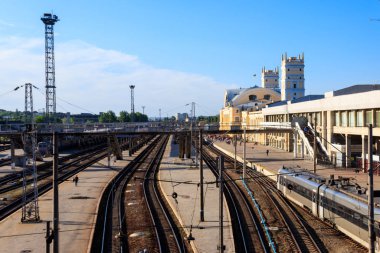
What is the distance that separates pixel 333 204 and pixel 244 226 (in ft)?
16.3

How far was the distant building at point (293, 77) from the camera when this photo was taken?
362 ft

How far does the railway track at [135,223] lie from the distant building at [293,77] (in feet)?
256

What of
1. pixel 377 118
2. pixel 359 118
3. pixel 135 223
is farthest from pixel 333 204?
pixel 359 118

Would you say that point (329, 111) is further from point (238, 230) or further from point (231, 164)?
point (238, 230)

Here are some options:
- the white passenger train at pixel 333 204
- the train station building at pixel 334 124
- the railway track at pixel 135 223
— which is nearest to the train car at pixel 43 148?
the train station building at pixel 334 124

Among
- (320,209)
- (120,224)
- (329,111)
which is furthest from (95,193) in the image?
(329,111)

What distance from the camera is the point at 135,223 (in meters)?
25.0

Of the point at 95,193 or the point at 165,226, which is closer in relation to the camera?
the point at 165,226

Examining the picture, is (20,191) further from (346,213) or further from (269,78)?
(269,78)

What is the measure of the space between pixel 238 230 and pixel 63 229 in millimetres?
9491

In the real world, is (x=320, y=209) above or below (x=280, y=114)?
below

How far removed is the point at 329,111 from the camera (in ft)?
176

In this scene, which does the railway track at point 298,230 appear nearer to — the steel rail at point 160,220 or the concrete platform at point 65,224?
the steel rail at point 160,220

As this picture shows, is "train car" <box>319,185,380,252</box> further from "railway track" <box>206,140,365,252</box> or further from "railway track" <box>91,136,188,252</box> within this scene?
"railway track" <box>91,136,188,252</box>
